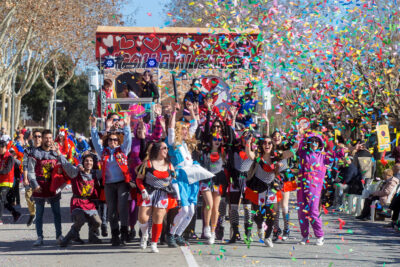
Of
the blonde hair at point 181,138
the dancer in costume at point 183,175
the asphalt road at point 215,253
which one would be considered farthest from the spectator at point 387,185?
the dancer in costume at point 183,175

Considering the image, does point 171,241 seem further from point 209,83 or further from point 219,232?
point 209,83

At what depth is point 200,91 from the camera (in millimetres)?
12938

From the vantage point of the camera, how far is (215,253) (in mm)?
9914

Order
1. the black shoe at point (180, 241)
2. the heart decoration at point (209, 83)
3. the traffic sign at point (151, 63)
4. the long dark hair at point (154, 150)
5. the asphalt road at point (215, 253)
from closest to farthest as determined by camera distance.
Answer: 1. the asphalt road at point (215, 253)
2. the long dark hair at point (154, 150)
3. the black shoe at point (180, 241)
4. the heart decoration at point (209, 83)
5. the traffic sign at point (151, 63)

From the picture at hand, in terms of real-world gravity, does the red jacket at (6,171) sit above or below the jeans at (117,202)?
above

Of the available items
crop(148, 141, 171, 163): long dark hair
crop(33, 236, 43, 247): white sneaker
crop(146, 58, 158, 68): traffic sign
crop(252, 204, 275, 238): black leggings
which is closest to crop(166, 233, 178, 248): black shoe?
crop(148, 141, 171, 163): long dark hair

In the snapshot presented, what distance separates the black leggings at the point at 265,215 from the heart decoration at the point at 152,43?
402 centimetres

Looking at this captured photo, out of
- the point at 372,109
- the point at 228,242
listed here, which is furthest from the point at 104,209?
the point at 372,109

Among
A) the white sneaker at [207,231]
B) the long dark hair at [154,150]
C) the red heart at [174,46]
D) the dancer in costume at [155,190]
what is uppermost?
the red heart at [174,46]

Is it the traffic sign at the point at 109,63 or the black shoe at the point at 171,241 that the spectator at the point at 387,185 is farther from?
the black shoe at the point at 171,241

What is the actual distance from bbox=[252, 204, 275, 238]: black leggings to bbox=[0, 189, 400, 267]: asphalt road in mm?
290

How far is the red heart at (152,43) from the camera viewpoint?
43.9 feet

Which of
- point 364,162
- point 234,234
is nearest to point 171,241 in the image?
point 234,234

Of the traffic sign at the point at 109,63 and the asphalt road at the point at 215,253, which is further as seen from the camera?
the traffic sign at the point at 109,63
